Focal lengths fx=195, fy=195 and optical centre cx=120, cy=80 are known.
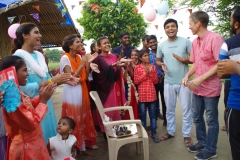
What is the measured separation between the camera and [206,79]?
2334 mm

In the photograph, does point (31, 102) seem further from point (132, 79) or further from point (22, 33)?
point (132, 79)

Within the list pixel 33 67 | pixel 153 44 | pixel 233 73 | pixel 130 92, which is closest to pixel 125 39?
pixel 153 44

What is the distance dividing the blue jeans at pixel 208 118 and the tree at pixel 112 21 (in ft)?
48.5

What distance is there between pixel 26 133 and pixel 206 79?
1993mm

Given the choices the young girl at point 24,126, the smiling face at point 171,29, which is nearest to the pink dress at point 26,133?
the young girl at point 24,126

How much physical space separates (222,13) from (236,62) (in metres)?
5.01

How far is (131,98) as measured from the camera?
3410mm

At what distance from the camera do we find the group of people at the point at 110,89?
62.4 inches

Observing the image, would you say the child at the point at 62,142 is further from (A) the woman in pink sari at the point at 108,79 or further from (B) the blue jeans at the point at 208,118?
(B) the blue jeans at the point at 208,118

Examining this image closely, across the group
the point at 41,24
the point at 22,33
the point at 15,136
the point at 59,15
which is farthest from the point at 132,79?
the point at 41,24

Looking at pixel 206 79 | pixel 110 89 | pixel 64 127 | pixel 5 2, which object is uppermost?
pixel 5 2

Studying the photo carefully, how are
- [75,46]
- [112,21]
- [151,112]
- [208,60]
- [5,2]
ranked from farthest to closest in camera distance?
[112,21] < [5,2] < [151,112] < [75,46] < [208,60]

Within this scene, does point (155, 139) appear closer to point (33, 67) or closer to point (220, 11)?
point (33, 67)

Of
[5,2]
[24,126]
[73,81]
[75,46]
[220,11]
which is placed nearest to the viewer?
[24,126]
